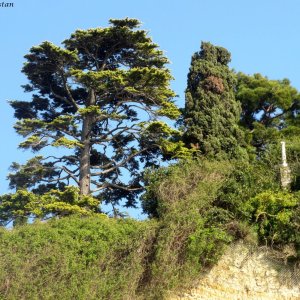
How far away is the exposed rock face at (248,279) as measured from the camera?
15.0 metres

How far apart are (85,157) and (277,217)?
6.61m

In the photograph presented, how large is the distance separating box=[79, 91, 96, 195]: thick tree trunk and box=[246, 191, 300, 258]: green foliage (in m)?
5.45

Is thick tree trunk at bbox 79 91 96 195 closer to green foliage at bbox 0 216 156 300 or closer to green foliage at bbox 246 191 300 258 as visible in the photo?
green foliage at bbox 0 216 156 300

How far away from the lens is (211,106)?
20.5 meters

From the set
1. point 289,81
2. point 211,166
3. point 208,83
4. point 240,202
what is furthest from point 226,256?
point 289,81

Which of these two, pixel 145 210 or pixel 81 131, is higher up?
pixel 81 131

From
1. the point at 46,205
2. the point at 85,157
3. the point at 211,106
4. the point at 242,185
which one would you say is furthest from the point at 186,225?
the point at 211,106

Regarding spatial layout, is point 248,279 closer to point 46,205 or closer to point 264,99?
point 46,205

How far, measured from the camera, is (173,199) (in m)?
16.4

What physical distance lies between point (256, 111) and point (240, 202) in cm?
943

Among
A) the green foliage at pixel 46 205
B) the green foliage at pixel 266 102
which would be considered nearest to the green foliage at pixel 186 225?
the green foliage at pixel 46 205

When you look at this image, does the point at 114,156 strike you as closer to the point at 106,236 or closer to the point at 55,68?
the point at 55,68

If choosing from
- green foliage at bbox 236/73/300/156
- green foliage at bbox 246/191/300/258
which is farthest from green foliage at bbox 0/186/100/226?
green foliage at bbox 236/73/300/156

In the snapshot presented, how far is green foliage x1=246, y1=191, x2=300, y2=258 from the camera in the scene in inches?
609
